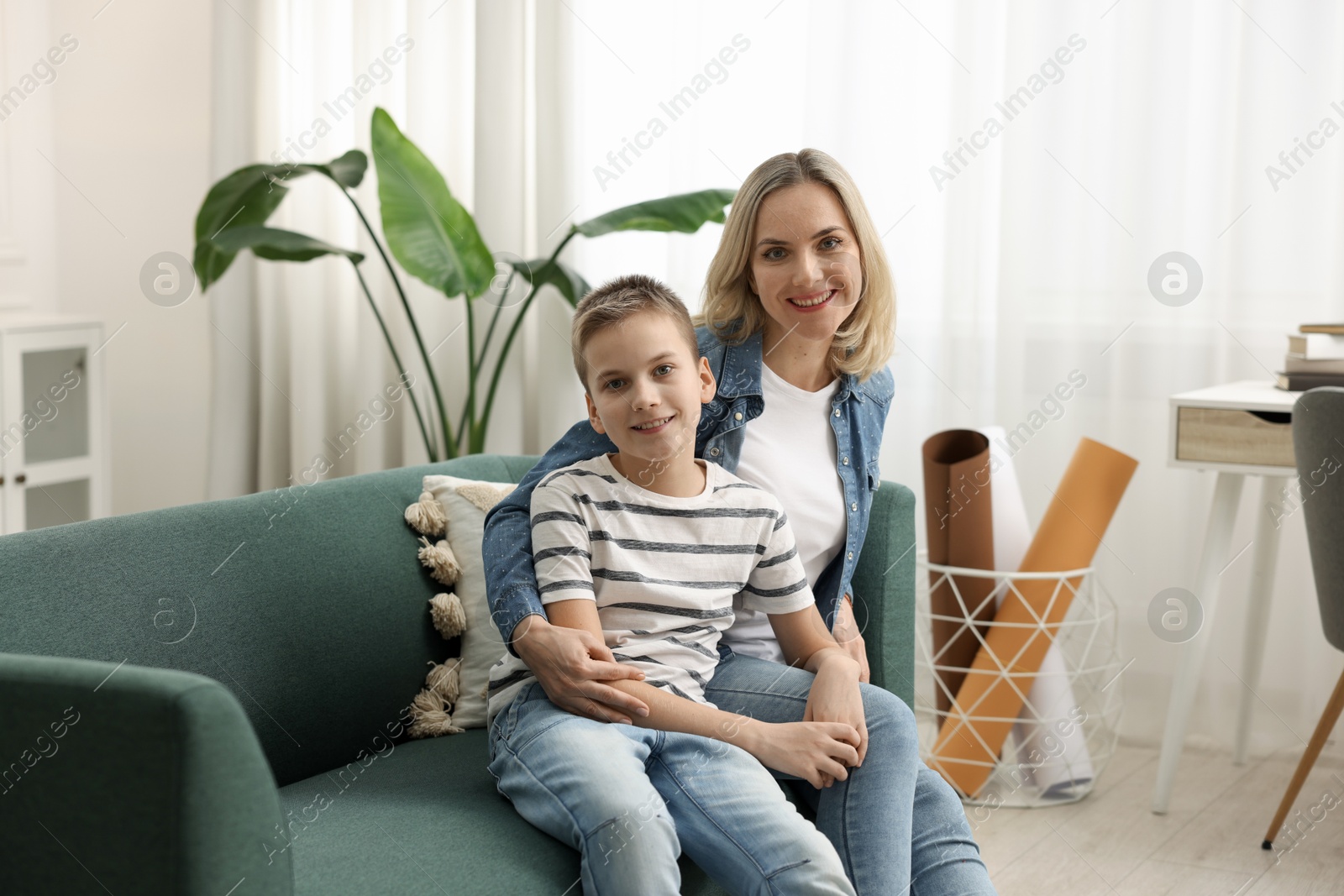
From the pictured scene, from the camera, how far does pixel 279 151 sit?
3316 mm

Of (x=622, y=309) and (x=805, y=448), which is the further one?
(x=805, y=448)

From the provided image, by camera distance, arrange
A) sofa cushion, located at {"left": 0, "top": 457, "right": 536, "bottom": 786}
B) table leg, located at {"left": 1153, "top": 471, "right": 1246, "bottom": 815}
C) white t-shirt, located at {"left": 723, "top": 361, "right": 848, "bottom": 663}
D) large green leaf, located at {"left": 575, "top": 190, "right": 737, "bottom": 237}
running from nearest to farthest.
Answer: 1. sofa cushion, located at {"left": 0, "top": 457, "right": 536, "bottom": 786}
2. white t-shirt, located at {"left": 723, "top": 361, "right": 848, "bottom": 663}
3. table leg, located at {"left": 1153, "top": 471, "right": 1246, "bottom": 815}
4. large green leaf, located at {"left": 575, "top": 190, "right": 737, "bottom": 237}

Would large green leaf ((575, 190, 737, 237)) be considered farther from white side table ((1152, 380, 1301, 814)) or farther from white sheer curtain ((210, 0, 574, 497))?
white side table ((1152, 380, 1301, 814))

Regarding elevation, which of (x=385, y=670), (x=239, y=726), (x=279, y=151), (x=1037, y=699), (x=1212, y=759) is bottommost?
(x=1212, y=759)

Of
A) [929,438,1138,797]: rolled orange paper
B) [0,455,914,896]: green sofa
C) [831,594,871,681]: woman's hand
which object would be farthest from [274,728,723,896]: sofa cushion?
[929,438,1138,797]: rolled orange paper

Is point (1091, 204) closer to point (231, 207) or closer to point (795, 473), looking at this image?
point (795, 473)

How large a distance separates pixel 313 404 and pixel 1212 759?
238 centimetres

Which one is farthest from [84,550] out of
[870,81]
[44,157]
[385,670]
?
[44,157]

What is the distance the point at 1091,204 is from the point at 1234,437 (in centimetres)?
67

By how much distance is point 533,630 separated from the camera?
1.28 meters

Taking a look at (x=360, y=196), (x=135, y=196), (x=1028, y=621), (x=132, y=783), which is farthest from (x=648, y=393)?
(x=135, y=196)

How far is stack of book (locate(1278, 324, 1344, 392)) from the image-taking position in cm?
212

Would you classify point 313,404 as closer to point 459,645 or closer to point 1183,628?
Answer: point 459,645

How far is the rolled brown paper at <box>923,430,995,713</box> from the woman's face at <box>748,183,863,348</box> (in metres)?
0.75
